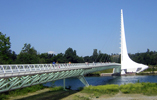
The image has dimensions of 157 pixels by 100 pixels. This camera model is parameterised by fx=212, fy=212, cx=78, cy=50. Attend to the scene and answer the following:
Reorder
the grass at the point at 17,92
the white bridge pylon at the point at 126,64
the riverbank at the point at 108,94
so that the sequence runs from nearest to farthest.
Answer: the riverbank at the point at 108,94 < the grass at the point at 17,92 < the white bridge pylon at the point at 126,64

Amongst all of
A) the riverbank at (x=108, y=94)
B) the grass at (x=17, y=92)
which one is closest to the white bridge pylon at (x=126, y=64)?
the riverbank at (x=108, y=94)

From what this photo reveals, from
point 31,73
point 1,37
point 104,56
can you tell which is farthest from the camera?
point 104,56

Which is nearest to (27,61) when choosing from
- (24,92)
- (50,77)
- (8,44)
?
(8,44)

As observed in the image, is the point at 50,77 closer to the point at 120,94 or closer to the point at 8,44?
the point at 120,94

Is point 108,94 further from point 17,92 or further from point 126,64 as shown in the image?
point 126,64

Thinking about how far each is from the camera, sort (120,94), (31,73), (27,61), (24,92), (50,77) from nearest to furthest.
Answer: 1. (31,73)
2. (50,77)
3. (120,94)
4. (24,92)
5. (27,61)

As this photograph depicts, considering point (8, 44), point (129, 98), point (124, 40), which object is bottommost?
point (129, 98)

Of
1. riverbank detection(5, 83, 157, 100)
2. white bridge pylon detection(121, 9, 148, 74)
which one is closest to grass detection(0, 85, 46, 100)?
riverbank detection(5, 83, 157, 100)

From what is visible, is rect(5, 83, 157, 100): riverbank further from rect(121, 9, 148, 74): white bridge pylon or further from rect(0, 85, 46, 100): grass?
rect(121, 9, 148, 74): white bridge pylon

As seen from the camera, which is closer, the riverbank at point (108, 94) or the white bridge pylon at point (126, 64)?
the riverbank at point (108, 94)

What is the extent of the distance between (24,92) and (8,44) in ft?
50.3

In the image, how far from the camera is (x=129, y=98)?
25609 mm

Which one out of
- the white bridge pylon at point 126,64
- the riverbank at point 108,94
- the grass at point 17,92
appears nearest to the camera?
the riverbank at point 108,94

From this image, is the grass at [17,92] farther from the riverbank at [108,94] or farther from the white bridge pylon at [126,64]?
the white bridge pylon at [126,64]
